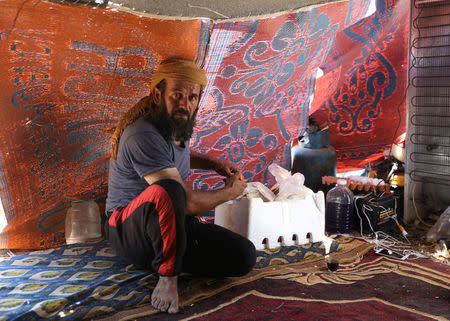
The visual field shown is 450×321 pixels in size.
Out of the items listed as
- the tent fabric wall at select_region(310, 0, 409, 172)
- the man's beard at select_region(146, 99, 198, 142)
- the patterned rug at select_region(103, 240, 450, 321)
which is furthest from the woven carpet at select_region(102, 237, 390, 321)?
the tent fabric wall at select_region(310, 0, 409, 172)

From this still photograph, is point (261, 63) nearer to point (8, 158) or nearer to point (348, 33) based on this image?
point (348, 33)

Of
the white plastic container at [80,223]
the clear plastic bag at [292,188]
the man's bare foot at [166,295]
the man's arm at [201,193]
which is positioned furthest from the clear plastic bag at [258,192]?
the white plastic container at [80,223]

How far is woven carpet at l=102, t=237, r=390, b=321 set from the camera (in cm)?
195

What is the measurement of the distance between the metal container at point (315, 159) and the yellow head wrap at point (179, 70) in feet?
5.17

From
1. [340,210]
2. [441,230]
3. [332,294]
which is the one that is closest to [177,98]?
[332,294]

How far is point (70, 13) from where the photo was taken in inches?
72.2

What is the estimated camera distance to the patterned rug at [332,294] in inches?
76.6

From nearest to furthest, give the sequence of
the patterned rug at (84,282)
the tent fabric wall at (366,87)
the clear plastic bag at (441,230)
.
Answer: the patterned rug at (84,282), the clear plastic bag at (441,230), the tent fabric wall at (366,87)

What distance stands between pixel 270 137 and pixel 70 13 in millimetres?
1935

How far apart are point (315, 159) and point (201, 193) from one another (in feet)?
5.42

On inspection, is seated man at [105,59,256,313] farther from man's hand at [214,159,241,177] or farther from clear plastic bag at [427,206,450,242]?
clear plastic bag at [427,206,450,242]

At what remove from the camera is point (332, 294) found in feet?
7.09

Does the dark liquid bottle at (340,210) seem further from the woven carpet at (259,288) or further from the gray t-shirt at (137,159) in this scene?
the gray t-shirt at (137,159)

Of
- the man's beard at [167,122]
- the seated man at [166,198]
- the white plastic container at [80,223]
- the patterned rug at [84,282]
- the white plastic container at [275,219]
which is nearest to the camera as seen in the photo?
the patterned rug at [84,282]
